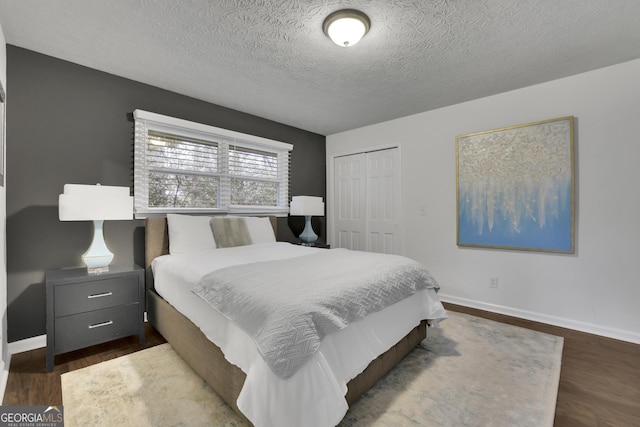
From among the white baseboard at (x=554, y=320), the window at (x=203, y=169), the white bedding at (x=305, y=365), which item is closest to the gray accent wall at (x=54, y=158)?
the window at (x=203, y=169)

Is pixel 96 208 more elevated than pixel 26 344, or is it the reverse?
pixel 96 208

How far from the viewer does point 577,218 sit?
280 cm

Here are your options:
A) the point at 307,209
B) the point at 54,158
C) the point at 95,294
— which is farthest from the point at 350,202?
the point at 54,158

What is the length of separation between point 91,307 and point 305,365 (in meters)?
1.93

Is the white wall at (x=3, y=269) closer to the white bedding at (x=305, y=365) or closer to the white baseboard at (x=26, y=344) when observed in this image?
the white baseboard at (x=26, y=344)

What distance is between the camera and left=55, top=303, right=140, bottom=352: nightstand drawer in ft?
6.84

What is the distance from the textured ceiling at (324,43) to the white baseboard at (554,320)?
241cm

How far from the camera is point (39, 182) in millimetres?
2408

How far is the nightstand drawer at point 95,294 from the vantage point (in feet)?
6.85

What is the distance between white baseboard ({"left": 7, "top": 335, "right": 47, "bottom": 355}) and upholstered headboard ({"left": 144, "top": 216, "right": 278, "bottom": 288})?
850mm

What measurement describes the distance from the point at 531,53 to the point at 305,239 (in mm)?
3153

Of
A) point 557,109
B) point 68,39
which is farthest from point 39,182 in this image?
point 557,109

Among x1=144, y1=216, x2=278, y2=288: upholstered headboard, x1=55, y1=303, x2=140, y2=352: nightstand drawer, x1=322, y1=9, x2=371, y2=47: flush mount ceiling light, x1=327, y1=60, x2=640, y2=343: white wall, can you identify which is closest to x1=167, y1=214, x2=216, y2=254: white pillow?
x1=144, y1=216, x2=278, y2=288: upholstered headboard

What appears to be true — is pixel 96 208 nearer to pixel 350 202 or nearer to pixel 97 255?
pixel 97 255
